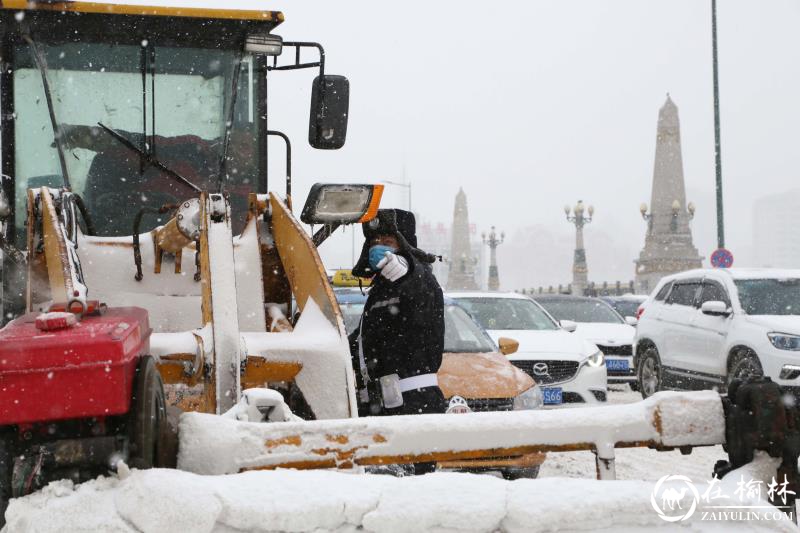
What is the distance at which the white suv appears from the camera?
11117 millimetres

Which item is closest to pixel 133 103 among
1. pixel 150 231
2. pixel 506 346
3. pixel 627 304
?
pixel 150 231

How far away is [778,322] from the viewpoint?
11.3 meters

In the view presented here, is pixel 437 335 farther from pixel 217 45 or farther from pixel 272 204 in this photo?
pixel 217 45

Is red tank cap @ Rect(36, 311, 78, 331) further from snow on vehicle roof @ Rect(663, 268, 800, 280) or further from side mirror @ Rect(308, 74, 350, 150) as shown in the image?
snow on vehicle roof @ Rect(663, 268, 800, 280)

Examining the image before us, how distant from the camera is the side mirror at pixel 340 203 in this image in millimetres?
4352

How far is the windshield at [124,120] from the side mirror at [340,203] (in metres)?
1.35

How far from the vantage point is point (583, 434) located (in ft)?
9.20

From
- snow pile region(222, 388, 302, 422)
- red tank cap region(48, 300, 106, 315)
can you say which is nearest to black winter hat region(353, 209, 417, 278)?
snow pile region(222, 388, 302, 422)

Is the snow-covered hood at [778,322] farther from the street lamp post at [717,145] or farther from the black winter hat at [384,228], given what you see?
the street lamp post at [717,145]

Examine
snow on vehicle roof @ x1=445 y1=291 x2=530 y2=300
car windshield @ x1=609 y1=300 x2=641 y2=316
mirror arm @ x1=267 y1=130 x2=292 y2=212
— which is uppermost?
mirror arm @ x1=267 y1=130 x2=292 y2=212

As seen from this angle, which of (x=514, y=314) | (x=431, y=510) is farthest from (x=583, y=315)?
(x=431, y=510)

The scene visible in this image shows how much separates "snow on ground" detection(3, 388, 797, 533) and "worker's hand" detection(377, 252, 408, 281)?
270 cm

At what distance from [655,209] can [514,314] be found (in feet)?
132
